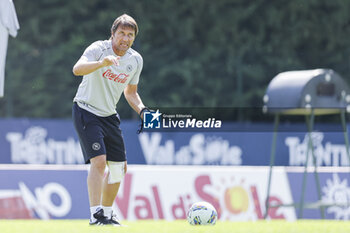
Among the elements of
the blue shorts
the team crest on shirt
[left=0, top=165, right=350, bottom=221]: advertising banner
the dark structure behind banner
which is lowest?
Answer: [left=0, top=165, right=350, bottom=221]: advertising banner

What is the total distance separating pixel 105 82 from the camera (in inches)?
235

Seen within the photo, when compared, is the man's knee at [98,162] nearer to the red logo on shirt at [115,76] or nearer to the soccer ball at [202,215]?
the red logo on shirt at [115,76]

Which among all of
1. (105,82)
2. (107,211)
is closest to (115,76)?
(105,82)

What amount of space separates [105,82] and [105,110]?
0.23 m

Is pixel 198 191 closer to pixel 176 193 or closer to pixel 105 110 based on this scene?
pixel 176 193

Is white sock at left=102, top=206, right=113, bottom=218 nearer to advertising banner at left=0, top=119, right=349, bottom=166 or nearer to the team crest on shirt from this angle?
the team crest on shirt

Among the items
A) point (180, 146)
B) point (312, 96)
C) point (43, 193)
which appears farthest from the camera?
point (180, 146)

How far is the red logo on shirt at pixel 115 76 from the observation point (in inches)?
234

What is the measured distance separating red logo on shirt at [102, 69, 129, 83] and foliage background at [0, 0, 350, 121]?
13.0m

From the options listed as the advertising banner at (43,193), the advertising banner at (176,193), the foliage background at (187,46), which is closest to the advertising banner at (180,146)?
the advertising banner at (176,193)

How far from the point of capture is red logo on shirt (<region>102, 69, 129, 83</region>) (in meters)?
5.93

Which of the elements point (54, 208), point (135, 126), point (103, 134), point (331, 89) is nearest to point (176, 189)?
point (54, 208)

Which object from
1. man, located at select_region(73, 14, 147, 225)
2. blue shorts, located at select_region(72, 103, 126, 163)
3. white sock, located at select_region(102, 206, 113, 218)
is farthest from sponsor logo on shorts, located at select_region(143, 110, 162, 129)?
white sock, located at select_region(102, 206, 113, 218)

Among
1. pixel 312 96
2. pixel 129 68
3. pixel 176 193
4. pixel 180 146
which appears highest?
pixel 129 68
